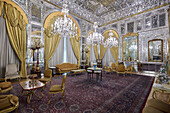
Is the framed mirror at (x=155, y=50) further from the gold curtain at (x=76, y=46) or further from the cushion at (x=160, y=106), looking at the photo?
the cushion at (x=160, y=106)

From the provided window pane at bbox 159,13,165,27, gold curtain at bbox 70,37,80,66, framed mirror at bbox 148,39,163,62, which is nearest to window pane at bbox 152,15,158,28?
window pane at bbox 159,13,165,27

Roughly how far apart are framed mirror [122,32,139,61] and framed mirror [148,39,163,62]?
0.99 metres

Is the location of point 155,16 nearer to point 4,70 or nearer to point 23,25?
point 23,25

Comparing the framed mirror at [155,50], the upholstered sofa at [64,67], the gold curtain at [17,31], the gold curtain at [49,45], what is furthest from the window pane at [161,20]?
the gold curtain at [17,31]

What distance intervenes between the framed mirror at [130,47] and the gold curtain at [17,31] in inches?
338

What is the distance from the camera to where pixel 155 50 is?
7141mm

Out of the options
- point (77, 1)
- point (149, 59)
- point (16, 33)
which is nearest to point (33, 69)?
point (16, 33)

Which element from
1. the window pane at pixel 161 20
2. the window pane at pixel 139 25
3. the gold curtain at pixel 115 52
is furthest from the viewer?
the gold curtain at pixel 115 52

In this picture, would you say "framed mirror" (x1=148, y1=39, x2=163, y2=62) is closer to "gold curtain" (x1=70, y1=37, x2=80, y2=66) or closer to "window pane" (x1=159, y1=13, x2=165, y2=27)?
"window pane" (x1=159, y1=13, x2=165, y2=27)

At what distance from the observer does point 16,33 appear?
16.1ft

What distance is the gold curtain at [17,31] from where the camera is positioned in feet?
15.4

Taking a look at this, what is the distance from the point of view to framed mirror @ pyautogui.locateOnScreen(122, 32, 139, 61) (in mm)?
8072

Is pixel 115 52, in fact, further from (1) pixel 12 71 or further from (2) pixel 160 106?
(1) pixel 12 71

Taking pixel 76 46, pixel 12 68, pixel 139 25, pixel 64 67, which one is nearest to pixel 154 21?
pixel 139 25
